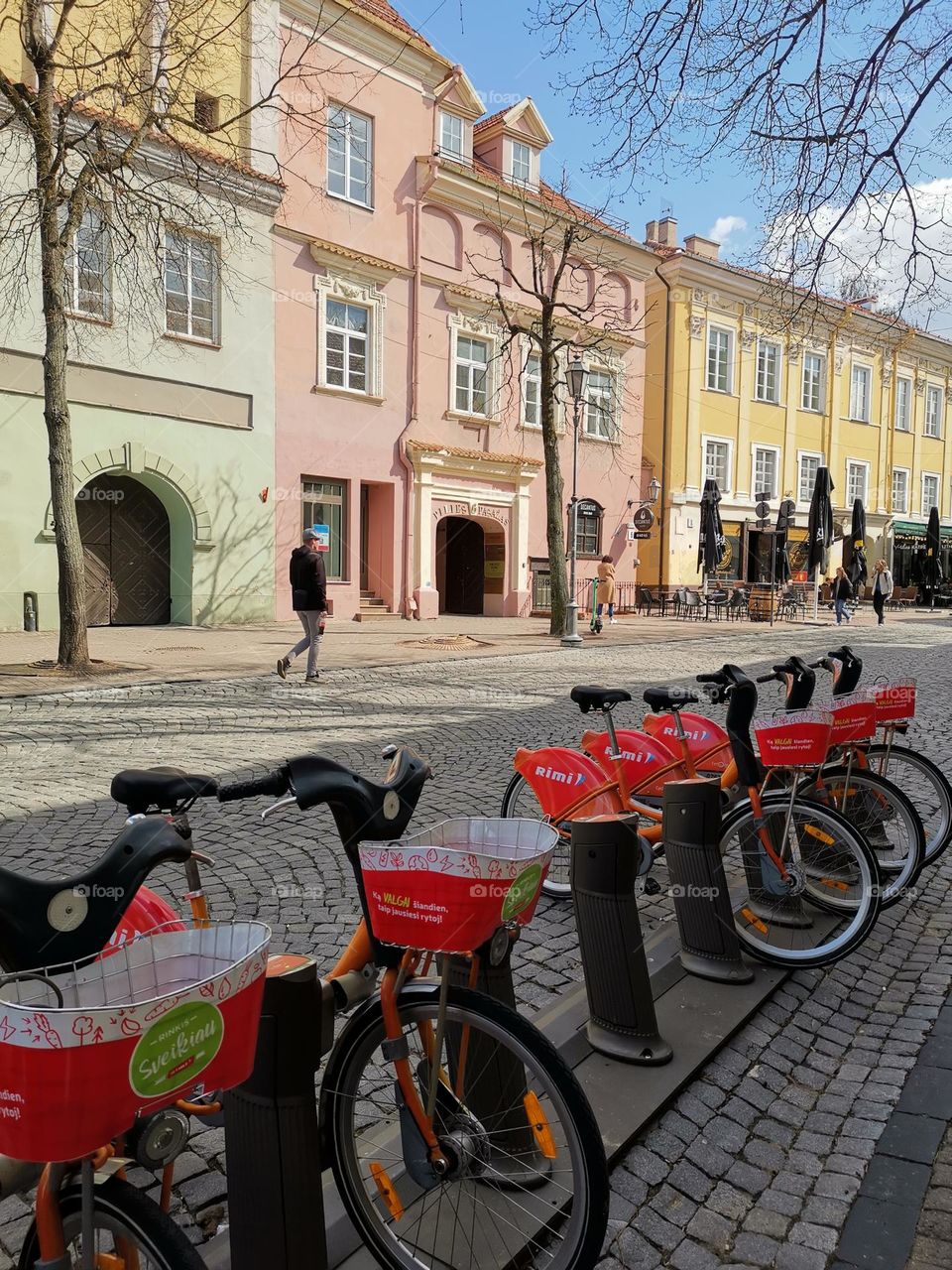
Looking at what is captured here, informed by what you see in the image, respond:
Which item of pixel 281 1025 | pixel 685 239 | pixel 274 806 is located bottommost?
pixel 281 1025

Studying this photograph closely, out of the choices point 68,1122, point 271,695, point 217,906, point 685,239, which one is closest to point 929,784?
point 217,906

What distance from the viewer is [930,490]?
42.6 meters

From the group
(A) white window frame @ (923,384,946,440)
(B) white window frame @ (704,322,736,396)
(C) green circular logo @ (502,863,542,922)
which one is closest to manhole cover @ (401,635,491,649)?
(C) green circular logo @ (502,863,542,922)

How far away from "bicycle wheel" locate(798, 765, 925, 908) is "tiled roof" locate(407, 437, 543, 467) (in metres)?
19.1

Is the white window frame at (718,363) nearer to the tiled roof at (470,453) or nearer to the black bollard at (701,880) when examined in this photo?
the tiled roof at (470,453)

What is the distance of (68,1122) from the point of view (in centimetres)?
131

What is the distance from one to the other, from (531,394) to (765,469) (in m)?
12.5

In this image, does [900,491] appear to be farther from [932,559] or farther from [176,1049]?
[176,1049]

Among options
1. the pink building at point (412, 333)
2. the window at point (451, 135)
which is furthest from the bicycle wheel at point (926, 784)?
the window at point (451, 135)

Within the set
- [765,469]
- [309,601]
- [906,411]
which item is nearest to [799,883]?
[309,601]

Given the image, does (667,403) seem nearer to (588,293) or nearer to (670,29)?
(588,293)

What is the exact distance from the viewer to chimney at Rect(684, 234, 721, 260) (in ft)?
106

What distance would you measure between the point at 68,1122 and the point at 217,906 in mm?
3046

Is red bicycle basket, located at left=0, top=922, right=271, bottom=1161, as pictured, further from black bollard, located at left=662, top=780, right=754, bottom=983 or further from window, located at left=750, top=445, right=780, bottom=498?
window, located at left=750, top=445, right=780, bottom=498
